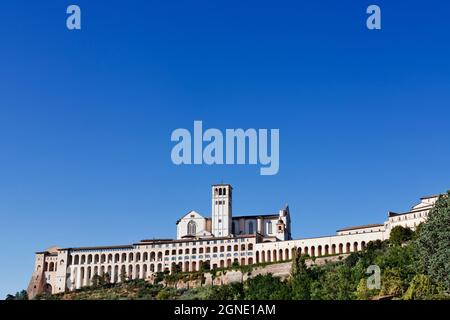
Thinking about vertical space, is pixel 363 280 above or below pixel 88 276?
below

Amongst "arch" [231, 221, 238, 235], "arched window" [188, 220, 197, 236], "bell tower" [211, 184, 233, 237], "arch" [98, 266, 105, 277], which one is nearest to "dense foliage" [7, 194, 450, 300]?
"arch" [98, 266, 105, 277]

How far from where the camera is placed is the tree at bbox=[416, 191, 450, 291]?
38312 mm

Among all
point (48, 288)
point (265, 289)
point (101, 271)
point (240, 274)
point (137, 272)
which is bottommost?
point (265, 289)

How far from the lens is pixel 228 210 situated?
107m

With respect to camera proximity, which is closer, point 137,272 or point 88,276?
point 137,272

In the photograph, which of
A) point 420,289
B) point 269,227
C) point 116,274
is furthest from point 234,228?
point 420,289

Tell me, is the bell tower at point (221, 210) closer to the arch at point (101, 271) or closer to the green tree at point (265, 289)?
the arch at point (101, 271)

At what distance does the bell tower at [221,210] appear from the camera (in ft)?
347

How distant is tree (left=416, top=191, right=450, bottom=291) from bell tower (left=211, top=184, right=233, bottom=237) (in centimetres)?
6415

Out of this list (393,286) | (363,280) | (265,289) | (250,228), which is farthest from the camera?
(250,228)

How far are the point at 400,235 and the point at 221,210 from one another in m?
35.2

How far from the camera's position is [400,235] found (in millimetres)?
80312

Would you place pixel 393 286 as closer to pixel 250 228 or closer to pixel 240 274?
pixel 240 274
